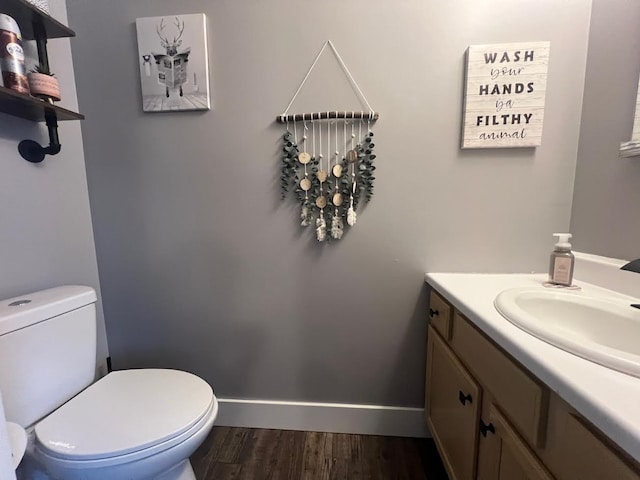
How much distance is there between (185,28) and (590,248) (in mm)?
1873

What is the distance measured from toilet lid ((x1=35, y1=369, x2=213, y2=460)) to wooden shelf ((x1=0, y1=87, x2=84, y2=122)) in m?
0.99

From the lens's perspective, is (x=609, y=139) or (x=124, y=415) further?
(x=609, y=139)

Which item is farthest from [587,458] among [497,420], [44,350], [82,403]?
[44,350]

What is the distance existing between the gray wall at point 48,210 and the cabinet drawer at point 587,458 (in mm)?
1671

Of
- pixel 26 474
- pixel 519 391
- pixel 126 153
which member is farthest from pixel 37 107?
pixel 519 391

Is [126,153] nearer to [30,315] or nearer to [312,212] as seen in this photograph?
[30,315]

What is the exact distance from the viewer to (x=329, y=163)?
122cm

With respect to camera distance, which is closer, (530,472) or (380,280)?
(530,472)

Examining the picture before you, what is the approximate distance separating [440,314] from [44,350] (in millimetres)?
1406

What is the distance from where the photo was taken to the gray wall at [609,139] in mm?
925

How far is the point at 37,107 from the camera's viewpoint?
97 cm

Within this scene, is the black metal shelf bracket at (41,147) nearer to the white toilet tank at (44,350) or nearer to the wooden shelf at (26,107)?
the wooden shelf at (26,107)

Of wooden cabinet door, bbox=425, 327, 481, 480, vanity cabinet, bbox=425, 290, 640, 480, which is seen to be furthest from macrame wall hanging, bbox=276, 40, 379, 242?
wooden cabinet door, bbox=425, 327, 481, 480

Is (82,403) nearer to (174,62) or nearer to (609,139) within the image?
(174,62)
